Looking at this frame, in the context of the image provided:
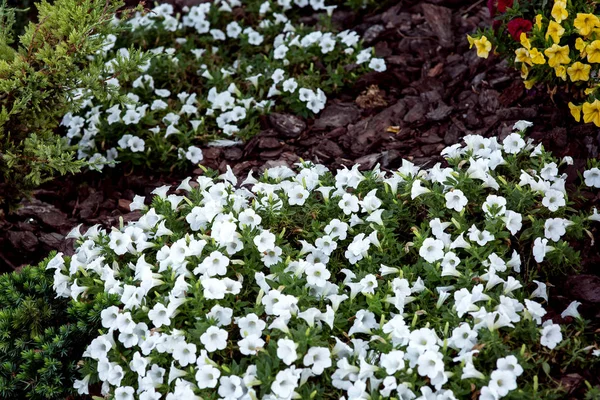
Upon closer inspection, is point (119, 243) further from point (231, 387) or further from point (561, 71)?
point (561, 71)

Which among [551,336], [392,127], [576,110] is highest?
[576,110]

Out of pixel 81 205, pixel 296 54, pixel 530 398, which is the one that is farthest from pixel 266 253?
pixel 296 54

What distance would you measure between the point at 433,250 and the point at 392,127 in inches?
67.7

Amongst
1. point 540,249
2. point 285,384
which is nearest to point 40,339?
point 285,384

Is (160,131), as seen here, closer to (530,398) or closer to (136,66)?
(136,66)

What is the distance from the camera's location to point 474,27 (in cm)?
554

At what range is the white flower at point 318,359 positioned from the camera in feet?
9.88

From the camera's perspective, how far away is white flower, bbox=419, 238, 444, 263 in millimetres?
3410

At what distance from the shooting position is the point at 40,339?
11.2ft

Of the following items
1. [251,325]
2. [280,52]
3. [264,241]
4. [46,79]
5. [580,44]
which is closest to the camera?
[251,325]

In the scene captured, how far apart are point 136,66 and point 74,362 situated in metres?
1.87

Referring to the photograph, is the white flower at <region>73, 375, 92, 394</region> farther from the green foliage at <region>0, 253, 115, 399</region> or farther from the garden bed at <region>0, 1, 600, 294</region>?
the garden bed at <region>0, 1, 600, 294</region>

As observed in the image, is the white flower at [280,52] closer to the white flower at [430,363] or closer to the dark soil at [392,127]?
the dark soil at [392,127]

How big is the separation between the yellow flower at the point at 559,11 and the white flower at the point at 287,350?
2.23 metres
